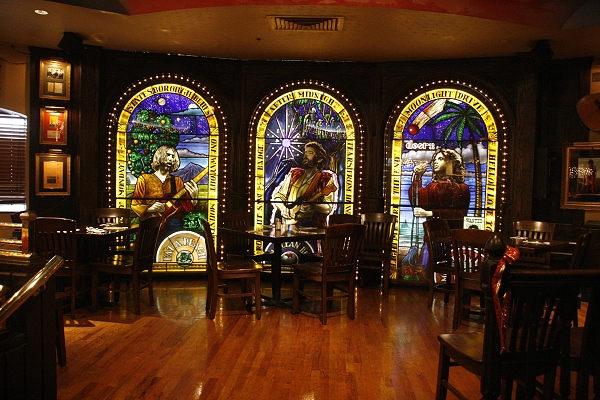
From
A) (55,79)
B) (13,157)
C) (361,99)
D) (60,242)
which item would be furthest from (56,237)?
(361,99)

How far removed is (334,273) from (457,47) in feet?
10.1

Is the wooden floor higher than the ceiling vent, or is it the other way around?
the ceiling vent

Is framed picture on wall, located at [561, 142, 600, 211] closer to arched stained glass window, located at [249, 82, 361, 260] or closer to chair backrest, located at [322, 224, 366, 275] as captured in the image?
arched stained glass window, located at [249, 82, 361, 260]

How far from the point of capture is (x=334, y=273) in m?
5.38

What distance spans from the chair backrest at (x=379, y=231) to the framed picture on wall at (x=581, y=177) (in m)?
2.12

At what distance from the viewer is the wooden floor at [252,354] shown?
145 inches

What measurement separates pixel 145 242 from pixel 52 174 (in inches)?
80.2

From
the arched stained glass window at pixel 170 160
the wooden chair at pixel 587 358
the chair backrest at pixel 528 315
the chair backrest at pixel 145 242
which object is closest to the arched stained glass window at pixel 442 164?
the arched stained glass window at pixel 170 160

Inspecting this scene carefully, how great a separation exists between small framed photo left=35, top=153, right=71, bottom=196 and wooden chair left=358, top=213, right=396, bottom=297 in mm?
3723

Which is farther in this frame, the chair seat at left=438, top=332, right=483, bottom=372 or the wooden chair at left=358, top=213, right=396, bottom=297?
the wooden chair at left=358, top=213, right=396, bottom=297

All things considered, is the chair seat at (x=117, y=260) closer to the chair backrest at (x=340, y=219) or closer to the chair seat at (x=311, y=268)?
the chair seat at (x=311, y=268)

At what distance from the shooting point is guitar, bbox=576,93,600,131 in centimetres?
515

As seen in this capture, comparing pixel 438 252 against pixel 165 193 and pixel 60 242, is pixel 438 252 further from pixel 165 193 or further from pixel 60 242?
pixel 60 242

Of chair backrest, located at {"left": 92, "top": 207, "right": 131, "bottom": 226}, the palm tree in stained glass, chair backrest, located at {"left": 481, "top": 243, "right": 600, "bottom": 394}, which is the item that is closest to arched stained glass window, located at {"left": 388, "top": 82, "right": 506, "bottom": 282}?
the palm tree in stained glass
